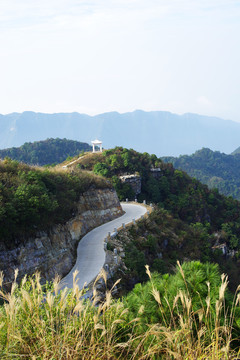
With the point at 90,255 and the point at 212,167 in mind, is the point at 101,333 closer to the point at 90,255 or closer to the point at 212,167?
the point at 90,255

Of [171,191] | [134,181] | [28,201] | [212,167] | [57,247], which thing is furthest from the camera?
[212,167]

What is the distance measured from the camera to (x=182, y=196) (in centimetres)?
5503

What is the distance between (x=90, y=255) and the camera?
20.9 meters

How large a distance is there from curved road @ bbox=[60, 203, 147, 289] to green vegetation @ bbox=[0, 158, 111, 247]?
8.26 feet

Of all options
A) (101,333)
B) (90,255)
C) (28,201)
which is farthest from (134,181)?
(101,333)

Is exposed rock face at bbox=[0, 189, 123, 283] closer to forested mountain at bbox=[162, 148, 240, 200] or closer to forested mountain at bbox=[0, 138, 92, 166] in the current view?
forested mountain at bbox=[0, 138, 92, 166]

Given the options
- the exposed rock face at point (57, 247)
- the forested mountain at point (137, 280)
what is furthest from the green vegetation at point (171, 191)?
the exposed rock face at point (57, 247)

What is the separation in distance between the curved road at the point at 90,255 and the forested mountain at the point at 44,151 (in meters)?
87.3

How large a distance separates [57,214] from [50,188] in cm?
185

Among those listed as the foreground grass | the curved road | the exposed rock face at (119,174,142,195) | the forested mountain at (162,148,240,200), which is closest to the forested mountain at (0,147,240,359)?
the foreground grass

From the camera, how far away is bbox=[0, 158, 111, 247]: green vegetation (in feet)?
49.8

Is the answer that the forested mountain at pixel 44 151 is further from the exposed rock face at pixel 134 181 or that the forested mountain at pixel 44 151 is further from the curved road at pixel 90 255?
the curved road at pixel 90 255

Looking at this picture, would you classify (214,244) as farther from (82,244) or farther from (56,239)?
(56,239)

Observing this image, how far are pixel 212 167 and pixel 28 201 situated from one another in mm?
136882
